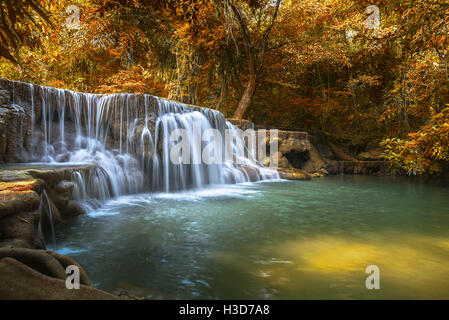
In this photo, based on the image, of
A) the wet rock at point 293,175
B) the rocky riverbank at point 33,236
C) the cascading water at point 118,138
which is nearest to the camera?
the rocky riverbank at point 33,236

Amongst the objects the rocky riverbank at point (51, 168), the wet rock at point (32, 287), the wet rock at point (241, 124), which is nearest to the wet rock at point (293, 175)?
the rocky riverbank at point (51, 168)

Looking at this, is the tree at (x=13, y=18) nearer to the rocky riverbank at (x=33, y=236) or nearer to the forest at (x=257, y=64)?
the rocky riverbank at (x=33, y=236)

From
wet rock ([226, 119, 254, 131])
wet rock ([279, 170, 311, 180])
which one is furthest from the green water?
wet rock ([226, 119, 254, 131])

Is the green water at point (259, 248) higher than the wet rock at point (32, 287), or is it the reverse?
the wet rock at point (32, 287)

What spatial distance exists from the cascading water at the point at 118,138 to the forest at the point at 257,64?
3002 millimetres

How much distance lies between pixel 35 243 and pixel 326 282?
9.38 feet

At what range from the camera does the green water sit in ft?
7.32

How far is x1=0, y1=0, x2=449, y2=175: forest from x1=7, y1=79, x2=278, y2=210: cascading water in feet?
9.85

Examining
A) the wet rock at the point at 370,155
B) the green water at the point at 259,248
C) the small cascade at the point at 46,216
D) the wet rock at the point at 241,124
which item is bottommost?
the green water at the point at 259,248

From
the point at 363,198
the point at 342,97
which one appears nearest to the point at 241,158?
the point at 363,198

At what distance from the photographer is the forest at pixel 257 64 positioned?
9672 mm

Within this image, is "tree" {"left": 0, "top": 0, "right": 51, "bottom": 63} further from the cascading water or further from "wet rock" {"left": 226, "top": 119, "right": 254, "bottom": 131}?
"wet rock" {"left": 226, "top": 119, "right": 254, "bottom": 131}

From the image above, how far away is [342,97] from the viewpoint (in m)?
15.3

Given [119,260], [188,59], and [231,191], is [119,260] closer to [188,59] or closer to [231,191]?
[231,191]
